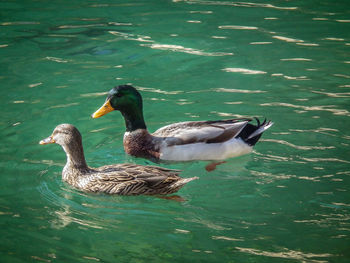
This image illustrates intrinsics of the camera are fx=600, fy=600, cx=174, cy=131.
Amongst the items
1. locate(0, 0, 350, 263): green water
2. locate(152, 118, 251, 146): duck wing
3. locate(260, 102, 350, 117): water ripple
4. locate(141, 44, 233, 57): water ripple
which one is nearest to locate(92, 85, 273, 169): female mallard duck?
locate(152, 118, 251, 146): duck wing

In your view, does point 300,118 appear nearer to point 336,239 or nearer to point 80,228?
point 336,239

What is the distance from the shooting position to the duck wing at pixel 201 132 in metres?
7.71

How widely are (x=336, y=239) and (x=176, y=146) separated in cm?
269

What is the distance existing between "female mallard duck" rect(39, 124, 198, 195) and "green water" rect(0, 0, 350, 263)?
113mm

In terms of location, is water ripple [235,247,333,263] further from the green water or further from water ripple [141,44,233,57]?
water ripple [141,44,233,57]

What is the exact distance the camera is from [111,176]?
6.68 meters

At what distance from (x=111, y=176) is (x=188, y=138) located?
1.41m

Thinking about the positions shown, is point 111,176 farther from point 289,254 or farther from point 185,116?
point 185,116

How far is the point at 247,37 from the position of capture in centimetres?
1188

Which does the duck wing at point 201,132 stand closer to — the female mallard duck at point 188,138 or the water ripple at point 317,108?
the female mallard duck at point 188,138

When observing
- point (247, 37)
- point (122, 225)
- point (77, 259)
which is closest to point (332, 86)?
point (247, 37)

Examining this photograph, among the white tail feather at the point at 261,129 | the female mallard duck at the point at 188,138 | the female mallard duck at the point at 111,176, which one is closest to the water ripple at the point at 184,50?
the female mallard duck at the point at 188,138

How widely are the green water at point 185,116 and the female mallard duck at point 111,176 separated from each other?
0.11 metres

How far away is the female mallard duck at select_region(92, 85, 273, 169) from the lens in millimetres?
7738
